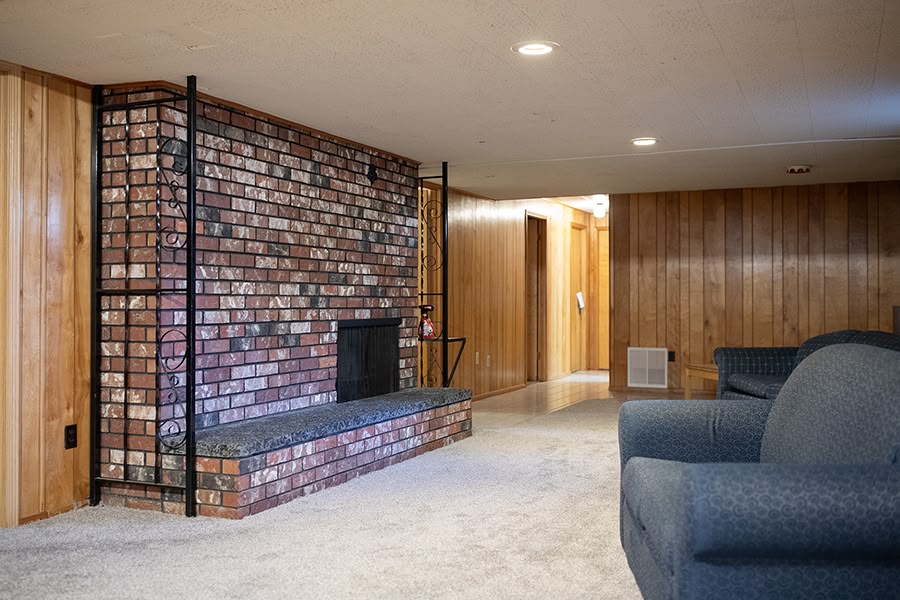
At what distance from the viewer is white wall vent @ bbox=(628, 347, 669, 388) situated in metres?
8.43

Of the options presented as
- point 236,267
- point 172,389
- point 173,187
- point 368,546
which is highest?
point 173,187

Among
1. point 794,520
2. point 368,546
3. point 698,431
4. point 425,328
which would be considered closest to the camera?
point 794,520

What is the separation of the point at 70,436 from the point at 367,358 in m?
2.07

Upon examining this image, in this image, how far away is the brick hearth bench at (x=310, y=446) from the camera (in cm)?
373

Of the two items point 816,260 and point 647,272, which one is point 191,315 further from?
point 816,260

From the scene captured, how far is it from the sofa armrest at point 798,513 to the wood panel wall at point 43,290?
2.90 metres

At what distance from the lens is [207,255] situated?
417cm

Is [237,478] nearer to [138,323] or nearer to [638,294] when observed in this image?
[138,323]

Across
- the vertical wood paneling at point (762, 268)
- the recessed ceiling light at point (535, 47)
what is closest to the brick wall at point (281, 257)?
the recessed ceiling light at point (535, 47)

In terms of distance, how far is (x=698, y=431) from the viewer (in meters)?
2.83

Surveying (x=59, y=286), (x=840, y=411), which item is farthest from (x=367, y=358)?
(x=840, y=411)

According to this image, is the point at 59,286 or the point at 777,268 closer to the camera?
the point at 59,286

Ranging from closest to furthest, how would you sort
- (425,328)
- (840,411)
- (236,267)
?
(840,411)
(236,267)
(425,328)

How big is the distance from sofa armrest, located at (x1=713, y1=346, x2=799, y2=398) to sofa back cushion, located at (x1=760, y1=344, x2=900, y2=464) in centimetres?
346
